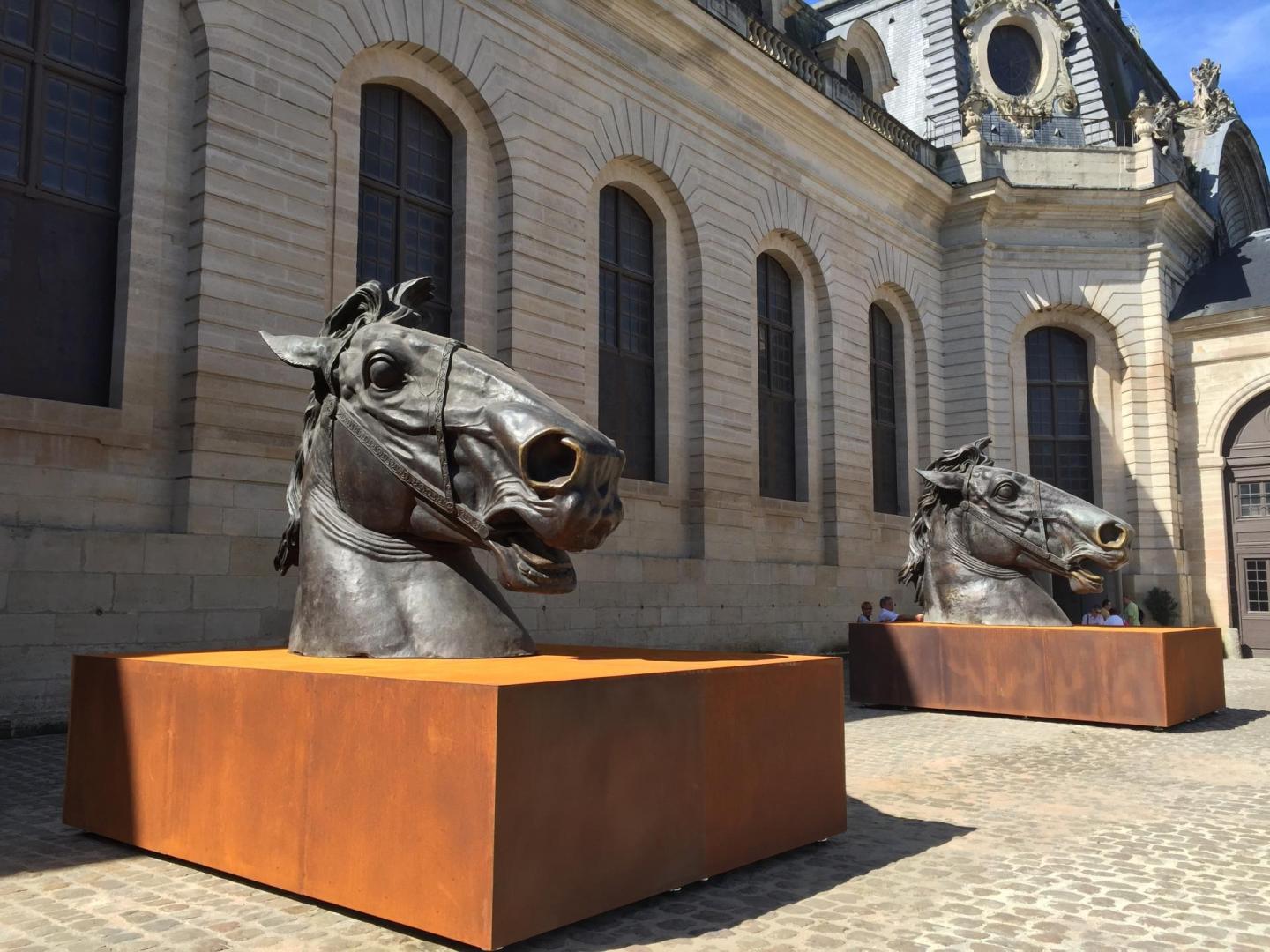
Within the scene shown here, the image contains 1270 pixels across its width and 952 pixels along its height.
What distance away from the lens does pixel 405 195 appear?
15.4m

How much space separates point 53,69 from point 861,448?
16833 millimetres

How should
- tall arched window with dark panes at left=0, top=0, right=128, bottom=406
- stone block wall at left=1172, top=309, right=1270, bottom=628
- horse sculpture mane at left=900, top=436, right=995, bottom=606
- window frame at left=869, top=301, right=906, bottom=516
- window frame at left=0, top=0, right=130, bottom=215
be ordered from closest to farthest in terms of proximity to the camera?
horse sculpture mane at left=900, top=436, right=995, bottom=606
tall arched window with dark panes at left=0, top=0, right=128, bottom=406
window frame at left=0, top=0, right=130, bottom=215
window frame at left=869, top=301, right=906, bottom=516
stone block wall at left=1172, top=309, right=1270, bottom=628

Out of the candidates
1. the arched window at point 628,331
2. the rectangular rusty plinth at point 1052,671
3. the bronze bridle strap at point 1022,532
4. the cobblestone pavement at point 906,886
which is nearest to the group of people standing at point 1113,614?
the rectangular rusty plinth at point 1052,671

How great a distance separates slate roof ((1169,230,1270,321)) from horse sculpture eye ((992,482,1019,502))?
20564 millimetres

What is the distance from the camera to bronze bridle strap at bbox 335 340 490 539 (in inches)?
167

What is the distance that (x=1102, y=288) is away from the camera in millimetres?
28203

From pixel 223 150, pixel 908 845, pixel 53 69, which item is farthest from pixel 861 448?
pixel 908 845

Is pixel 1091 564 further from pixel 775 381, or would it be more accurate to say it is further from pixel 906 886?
pixel 775 381

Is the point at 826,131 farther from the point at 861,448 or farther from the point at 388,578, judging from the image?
the point at 388,578

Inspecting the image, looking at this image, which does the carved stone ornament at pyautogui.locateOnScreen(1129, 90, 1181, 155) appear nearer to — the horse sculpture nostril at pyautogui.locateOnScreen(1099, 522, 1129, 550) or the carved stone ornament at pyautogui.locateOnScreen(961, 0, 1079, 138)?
the carved stone ornament at pyautogui.locateOnScreen(961, 0, 1079, 138)

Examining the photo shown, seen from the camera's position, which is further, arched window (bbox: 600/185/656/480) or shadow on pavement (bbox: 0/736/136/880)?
arched window (bbox: 600/185/656/480)

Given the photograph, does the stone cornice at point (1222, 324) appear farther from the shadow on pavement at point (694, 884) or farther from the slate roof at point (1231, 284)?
the shadow on pavement at point (694, 884)

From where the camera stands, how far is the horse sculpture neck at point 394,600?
14.8 ft

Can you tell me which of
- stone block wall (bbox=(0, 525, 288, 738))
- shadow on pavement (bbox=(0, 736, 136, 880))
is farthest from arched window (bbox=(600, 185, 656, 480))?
shadow on pavement (bbox=(0, 736, 136, 880))
